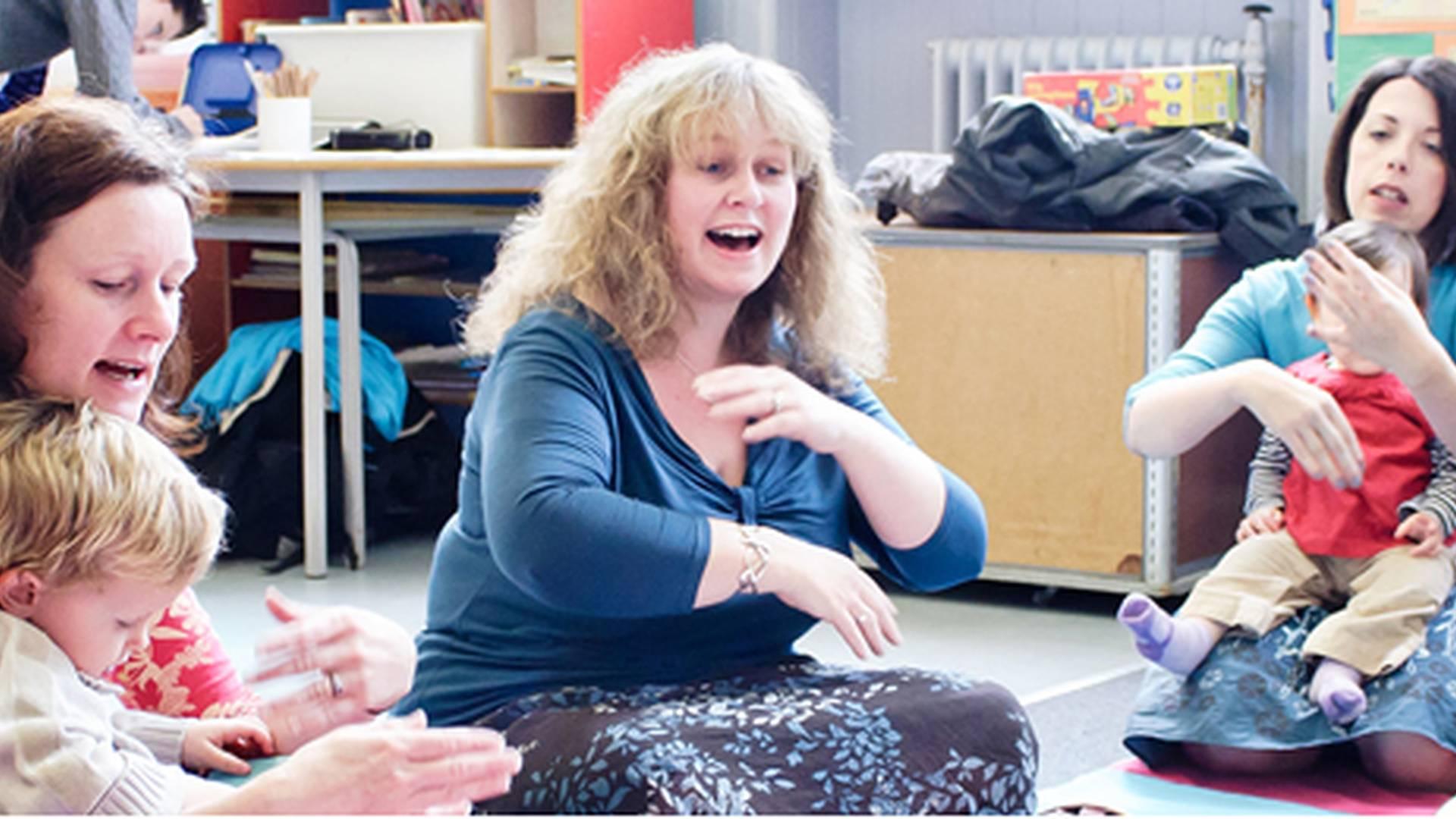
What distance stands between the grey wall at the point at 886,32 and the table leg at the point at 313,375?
1.59 m

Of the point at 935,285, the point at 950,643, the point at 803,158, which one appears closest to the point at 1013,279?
the point at 935,285

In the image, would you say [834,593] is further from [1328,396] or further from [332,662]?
[1328,396]

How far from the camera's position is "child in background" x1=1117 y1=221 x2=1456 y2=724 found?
2426mm

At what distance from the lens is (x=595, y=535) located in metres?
1.71

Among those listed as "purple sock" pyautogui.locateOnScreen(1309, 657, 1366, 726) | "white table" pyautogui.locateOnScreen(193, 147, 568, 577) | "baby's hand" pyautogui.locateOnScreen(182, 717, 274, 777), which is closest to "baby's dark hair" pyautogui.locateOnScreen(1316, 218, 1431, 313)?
"purple sock" pyautogui.locateOnScreen(1309, 657, 1366, 726)

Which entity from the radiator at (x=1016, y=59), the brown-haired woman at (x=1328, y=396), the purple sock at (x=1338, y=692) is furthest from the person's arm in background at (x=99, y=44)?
the radiator at (x=1016, y=59)

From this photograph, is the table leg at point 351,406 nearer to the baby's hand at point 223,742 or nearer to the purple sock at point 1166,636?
the purple sock at point 1166,636

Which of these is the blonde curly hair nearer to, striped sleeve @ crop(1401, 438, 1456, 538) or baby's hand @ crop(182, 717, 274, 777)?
baby's hand @ crop(182, 717, 274, 777)

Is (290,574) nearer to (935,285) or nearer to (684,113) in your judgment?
(935,285)

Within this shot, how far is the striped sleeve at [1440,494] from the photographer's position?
2443 mm

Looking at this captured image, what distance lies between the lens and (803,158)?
2.00 m

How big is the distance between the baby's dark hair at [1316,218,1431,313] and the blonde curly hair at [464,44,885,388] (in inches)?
29.0

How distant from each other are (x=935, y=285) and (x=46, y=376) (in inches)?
98.5

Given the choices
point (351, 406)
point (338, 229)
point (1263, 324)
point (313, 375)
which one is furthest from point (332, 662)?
point (338, 229)
